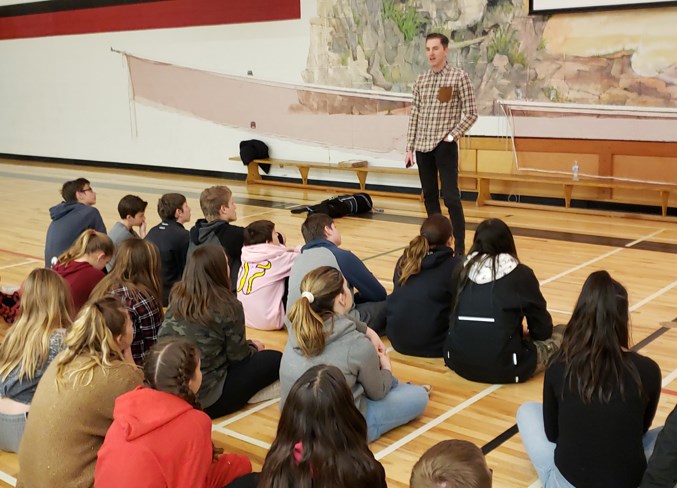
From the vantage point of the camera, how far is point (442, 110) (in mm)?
6574

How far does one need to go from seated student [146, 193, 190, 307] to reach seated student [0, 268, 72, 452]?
200cm

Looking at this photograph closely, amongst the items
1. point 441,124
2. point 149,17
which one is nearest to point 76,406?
point 441,124

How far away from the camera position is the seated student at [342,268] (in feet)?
14.2

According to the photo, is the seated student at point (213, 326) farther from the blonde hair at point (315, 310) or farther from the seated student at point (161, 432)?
the seated student at point (161, 432)

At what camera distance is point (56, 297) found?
3109 mm

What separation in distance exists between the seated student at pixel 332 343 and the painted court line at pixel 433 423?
0.10 metres

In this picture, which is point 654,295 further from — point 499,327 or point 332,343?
point 332,343

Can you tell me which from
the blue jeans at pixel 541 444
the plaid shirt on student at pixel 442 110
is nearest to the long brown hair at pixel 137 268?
the blue jeans at pixel 541 444

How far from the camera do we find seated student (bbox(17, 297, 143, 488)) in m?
2.60

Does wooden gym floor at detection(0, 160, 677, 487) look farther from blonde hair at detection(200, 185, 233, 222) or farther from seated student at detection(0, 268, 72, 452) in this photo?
blonde hair at detection(200, 185, 233, 222)

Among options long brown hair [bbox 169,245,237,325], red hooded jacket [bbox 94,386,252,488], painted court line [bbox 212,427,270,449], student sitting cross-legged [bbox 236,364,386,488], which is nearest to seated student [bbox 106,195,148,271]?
long brown hair [bbox 169,245,237,325]

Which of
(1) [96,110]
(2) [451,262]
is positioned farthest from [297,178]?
(2) [451,262]

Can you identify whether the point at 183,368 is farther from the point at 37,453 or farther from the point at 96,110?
the point at 96,110

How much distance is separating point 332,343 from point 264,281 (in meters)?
1.70
